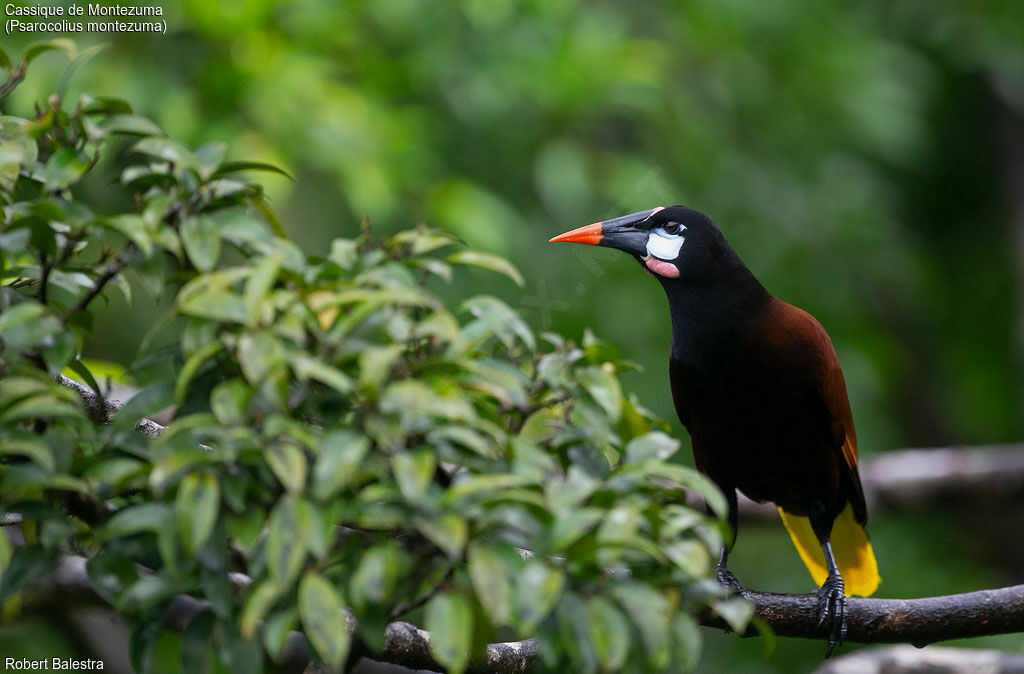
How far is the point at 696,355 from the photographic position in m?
2.38

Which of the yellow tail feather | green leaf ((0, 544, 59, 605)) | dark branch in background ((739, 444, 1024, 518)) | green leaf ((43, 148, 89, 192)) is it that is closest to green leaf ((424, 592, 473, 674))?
green leaf ((0, 544, 59, 605))

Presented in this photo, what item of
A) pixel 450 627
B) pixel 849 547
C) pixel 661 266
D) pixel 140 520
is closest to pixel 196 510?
pixel 140 520

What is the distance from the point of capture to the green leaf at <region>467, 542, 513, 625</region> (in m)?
1.09

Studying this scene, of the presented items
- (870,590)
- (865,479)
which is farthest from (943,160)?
(870,590)

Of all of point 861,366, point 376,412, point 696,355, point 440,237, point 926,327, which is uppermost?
point 440,237

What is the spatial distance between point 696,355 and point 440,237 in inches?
45.1

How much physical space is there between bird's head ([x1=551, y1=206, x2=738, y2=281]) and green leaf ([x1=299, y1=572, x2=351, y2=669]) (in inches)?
54.1

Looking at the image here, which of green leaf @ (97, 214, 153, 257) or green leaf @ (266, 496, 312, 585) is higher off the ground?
green leaf @ (97, 214, 153, 257)

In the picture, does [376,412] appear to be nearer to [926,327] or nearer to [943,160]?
[926,327]

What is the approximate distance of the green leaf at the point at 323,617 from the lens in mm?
1081

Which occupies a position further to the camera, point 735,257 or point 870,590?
point 870,590

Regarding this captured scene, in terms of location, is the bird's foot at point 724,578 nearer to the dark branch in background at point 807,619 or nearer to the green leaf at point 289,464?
the dark branch in background at point 807,619

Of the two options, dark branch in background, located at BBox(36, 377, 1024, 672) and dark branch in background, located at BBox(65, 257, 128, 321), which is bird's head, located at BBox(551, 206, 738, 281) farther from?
dark branch in background, located at BBox(65, 257, 128, 321)

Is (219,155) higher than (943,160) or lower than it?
higher
